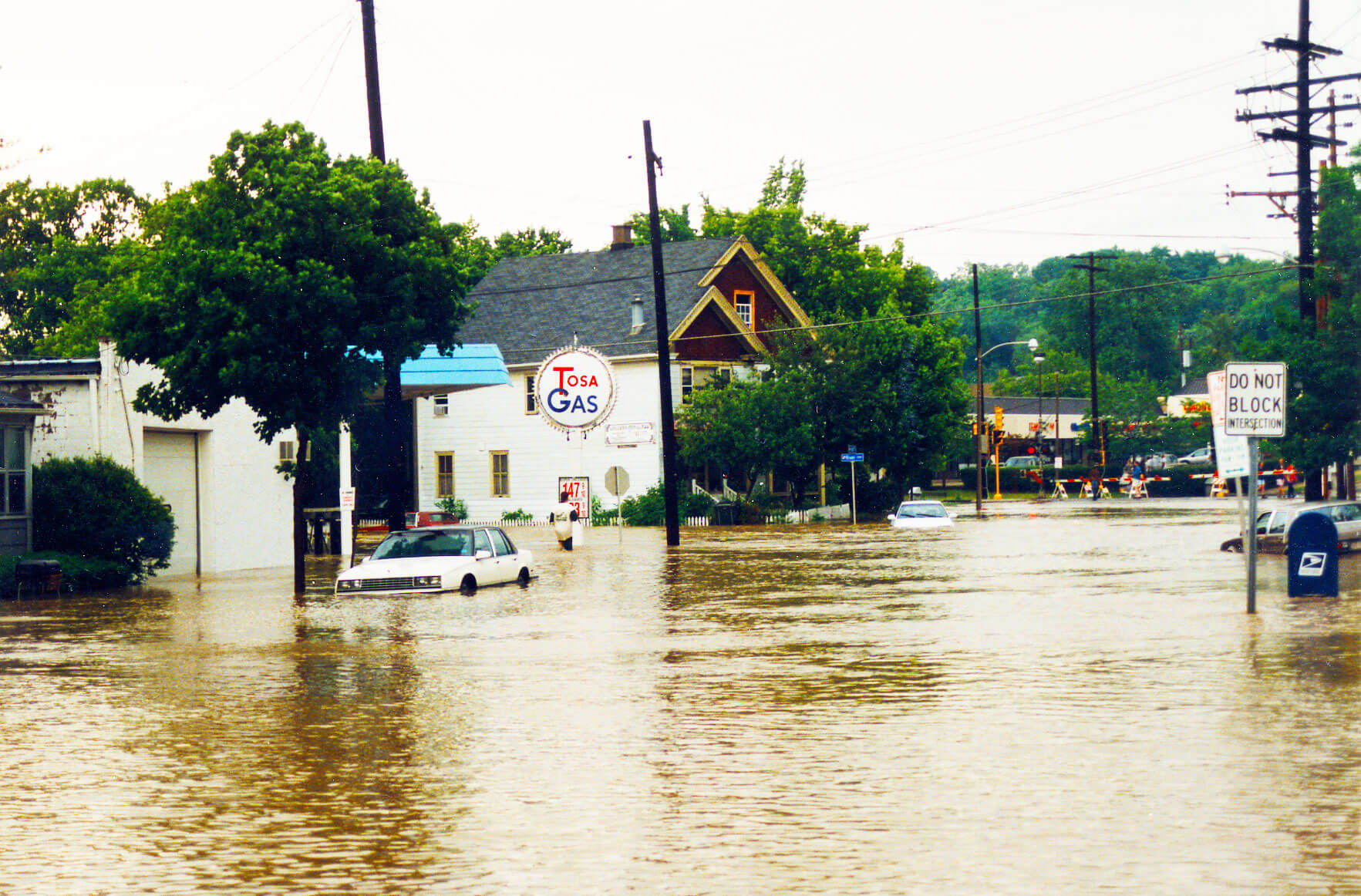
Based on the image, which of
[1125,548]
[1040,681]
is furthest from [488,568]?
[1125,548]

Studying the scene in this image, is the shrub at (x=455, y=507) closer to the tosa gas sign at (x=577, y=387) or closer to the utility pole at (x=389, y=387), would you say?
the tosa gas sign at (x=577, y=387)

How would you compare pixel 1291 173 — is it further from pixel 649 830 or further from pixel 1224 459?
pixel 649 830

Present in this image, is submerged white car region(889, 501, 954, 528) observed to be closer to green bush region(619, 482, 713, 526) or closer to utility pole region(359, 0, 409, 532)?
green bush region(619, 482, 713, 526)

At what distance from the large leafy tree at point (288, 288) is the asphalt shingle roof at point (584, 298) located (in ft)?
109

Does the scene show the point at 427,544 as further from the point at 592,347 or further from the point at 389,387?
the point at 592,347

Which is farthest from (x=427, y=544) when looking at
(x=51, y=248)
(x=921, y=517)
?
(x=51, y=248)

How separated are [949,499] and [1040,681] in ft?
221

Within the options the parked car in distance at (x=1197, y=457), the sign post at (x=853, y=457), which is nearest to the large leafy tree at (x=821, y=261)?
the sign post at (x=853, y=457)

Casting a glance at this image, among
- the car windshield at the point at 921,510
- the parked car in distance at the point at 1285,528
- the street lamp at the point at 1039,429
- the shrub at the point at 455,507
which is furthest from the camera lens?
the street lamp at the point at 1039,429

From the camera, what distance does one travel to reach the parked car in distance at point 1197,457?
103 metres

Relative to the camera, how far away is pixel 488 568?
26.9 meters

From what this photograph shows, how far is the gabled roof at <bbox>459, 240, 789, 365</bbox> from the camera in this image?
6278 centimetres

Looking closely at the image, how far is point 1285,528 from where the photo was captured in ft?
112

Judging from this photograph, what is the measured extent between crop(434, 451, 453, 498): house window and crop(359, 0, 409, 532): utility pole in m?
36.5
